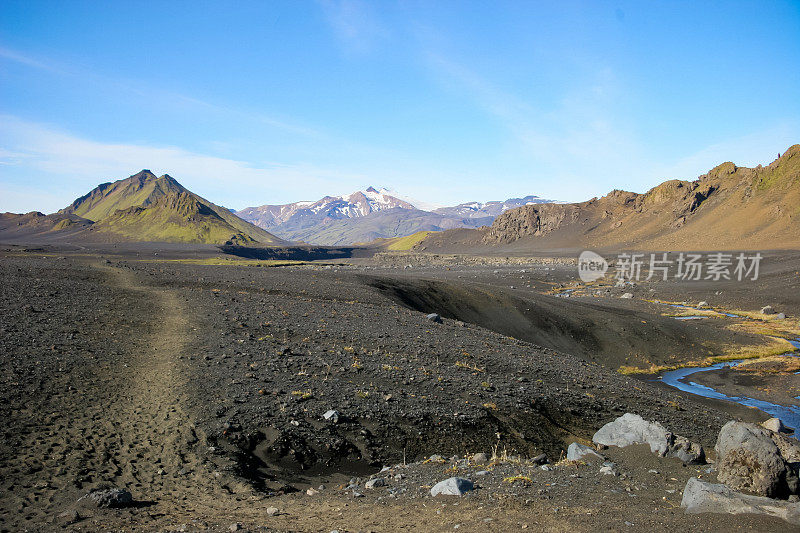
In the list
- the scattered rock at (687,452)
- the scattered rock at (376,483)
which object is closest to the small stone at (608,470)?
the scattered rock at (687,452)

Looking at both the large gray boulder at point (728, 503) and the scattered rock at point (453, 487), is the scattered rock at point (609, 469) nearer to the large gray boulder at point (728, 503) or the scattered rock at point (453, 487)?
the large gray boulder at point (728, 503)

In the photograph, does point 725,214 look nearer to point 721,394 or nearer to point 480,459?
point 721,394

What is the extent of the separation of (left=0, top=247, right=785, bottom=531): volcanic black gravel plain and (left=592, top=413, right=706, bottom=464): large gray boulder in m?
0.44

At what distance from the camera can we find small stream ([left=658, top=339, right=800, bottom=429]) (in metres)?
27.1

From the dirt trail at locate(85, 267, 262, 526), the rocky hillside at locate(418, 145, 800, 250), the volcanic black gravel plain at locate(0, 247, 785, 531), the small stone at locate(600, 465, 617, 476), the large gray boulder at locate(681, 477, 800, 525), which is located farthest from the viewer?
the rocky hillside at locate(418, 145, 800, 250)

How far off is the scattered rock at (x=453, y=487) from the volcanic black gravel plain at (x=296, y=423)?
298 millimetres

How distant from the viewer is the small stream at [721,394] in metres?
27.1

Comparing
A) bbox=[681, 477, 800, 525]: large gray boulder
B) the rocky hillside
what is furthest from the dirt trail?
the rocky hillside

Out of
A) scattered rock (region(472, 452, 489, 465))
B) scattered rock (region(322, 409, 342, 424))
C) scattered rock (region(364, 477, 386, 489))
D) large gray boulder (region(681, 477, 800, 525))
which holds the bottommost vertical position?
scattered rock (region(364, 477, 386, 489))

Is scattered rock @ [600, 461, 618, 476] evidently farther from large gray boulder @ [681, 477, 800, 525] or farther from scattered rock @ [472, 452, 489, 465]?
scattered rock @ [472, 452, 489, 465]

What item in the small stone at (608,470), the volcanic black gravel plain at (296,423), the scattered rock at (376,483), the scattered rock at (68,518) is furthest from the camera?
the small stone at (608,470)

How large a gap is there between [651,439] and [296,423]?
11.0 metres

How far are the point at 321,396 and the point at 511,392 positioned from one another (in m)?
8.49

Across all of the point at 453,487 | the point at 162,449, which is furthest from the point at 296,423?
the point at 453,487
